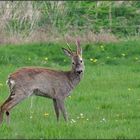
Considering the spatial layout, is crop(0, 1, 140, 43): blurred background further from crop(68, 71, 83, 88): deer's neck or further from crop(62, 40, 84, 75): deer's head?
crop(62, 40, 84, 75): deer's head

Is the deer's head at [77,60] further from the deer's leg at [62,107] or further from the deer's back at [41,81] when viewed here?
the deer's leg at [62,107]

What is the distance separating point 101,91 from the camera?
15609 mm

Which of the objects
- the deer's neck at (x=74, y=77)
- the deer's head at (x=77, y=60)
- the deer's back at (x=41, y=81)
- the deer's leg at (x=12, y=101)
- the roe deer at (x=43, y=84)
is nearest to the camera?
the deer's leg at (x=12, y=101)

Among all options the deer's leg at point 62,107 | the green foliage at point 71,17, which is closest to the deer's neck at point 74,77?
the deer's leg at point 62,107

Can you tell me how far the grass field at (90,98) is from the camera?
10406 millimetres

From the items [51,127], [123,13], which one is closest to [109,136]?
[51,127]

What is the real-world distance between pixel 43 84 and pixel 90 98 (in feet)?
7.72

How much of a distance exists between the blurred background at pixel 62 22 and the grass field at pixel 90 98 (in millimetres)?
1223

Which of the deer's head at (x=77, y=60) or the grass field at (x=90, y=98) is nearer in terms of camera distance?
the grass field at (x=90, y=98)

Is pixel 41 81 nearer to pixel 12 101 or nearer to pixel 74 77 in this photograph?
pixel 12 101

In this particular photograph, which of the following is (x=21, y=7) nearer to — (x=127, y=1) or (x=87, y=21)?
(x=87, y=21)

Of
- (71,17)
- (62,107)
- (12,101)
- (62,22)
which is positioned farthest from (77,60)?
(71,17)

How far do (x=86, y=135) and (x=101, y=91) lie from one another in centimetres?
560

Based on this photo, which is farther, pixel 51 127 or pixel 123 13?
pixel 123 13
